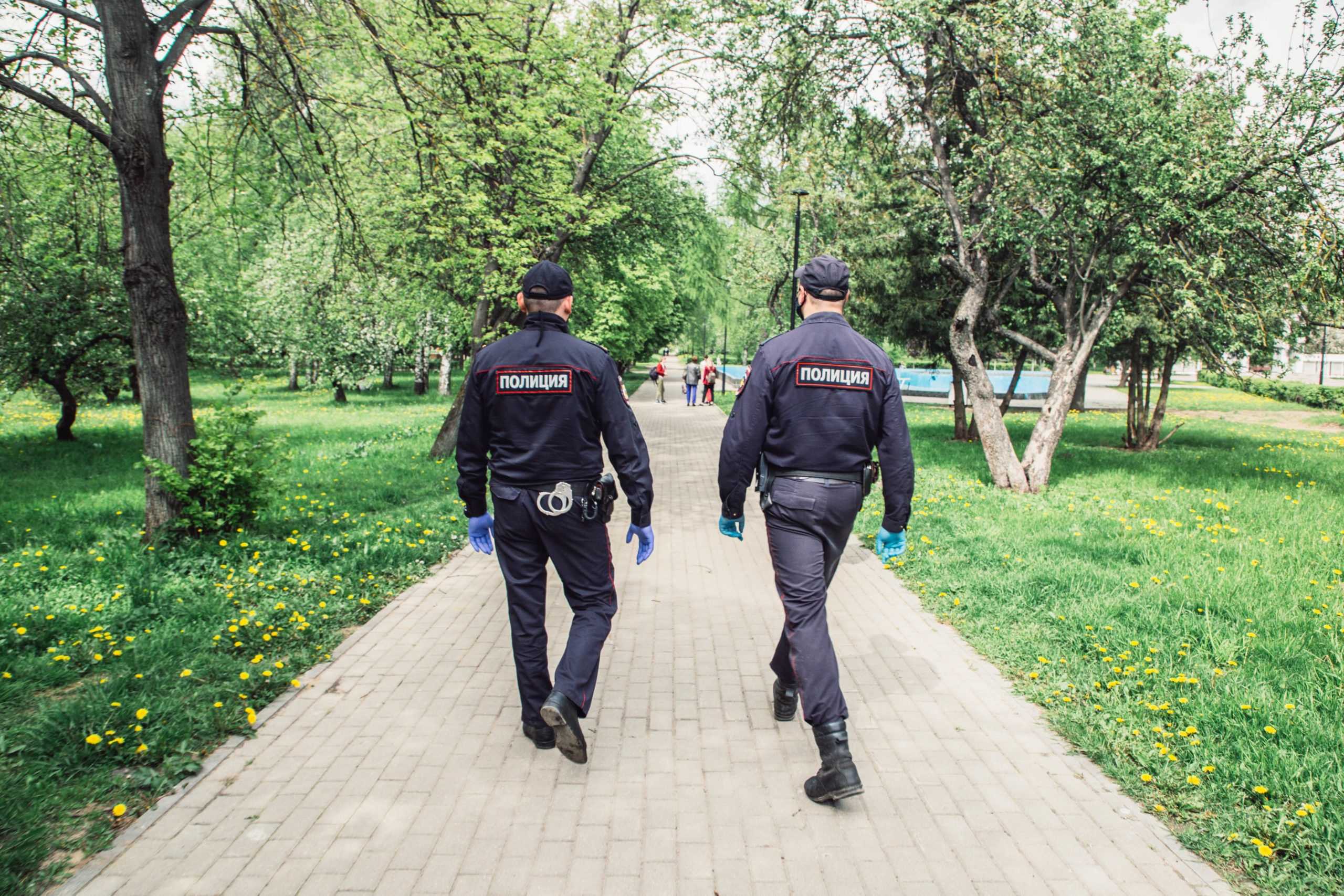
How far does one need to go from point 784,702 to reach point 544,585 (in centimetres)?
133

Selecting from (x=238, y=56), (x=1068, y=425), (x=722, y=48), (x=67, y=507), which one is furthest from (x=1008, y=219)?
(x=1068, y=425)

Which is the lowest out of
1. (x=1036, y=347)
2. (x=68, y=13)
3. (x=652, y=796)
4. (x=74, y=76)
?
(x=652, y=796)

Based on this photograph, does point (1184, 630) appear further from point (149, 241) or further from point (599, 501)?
point (149, 241)

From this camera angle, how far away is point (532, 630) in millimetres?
3410

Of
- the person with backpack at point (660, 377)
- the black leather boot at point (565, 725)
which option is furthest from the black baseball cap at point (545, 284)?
the person with backpack at point (660, 377)

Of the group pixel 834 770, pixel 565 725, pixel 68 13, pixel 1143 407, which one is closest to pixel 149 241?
pixel 68 13

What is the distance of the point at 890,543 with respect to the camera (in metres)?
3.51

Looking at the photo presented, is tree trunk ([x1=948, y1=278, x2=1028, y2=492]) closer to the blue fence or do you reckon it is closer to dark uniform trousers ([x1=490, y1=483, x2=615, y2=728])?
dark uniform trousers ([x1=490, y1=483, x2=615, y2=728])

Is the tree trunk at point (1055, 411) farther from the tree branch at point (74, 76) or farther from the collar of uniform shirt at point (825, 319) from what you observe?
the tree branch at point (74, 76)

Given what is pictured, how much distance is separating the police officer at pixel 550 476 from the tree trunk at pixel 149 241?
4.35m

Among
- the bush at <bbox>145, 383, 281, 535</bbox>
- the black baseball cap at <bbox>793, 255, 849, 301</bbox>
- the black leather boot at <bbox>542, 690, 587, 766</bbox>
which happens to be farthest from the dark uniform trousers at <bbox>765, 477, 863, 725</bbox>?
the bush at <bbox>145, 383, 281, 535</bbox>

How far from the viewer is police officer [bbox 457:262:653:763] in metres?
3.34

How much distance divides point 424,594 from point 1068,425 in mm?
20840

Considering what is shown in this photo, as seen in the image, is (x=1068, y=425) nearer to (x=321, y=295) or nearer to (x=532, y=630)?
(x=321, y=295)
